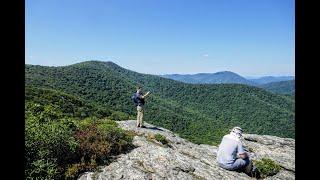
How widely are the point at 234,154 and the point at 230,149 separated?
328 mm

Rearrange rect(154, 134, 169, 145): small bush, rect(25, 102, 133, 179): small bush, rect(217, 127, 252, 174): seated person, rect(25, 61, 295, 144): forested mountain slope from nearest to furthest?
rect(25, 102, 133, 179): small bush < rect(217, 127, 252, 174): seated person < rect(154, 134, 169, 145): small bush < rect(25, 61, 295, 144): forested mountain slope

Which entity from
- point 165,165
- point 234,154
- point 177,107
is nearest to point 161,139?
point 165,165

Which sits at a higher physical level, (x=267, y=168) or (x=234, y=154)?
(x=234, y=154)

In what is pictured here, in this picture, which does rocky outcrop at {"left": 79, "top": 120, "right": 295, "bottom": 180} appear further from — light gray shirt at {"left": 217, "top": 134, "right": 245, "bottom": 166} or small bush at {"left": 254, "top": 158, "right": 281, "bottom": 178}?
light gray shirt at {"left": 217, "top": 134, "right": 245, "bottom": 166}

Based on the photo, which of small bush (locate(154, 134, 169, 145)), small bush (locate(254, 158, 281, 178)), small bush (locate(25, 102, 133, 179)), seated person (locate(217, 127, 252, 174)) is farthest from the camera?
small bush (locate(154, 134, 169, 145))

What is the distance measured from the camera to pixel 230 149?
1367 cm

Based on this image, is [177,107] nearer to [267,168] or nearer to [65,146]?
[267,168]

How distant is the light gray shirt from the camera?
1357 cm

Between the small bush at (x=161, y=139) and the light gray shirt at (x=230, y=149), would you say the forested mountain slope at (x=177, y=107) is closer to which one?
the small bush at (x=161, y=139)

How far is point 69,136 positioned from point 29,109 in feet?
12.5

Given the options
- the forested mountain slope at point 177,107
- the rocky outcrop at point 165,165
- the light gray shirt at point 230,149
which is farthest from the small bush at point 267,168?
the forested mountain slope at point 177,107

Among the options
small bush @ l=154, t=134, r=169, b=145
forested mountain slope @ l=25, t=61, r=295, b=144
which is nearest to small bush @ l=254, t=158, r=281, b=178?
small bush @ l=154, t=134, r=169, b=145

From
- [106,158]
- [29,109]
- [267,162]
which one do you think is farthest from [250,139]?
[29,109]

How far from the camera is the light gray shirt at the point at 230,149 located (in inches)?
534
